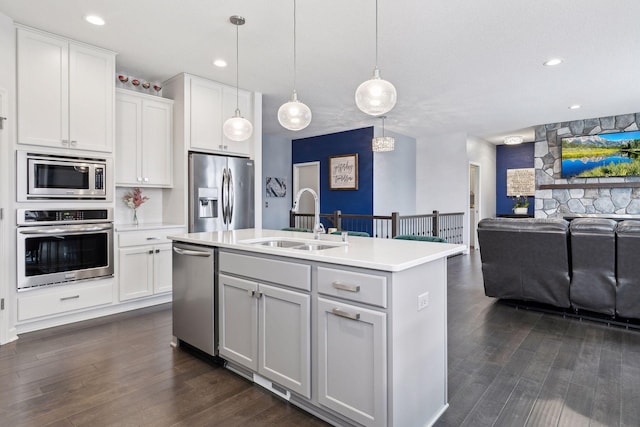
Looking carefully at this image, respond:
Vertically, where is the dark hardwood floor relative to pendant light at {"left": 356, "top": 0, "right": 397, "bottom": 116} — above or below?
below

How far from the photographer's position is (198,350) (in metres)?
2.78

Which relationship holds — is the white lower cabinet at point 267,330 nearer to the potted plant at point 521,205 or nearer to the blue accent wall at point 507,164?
the potted plant at point 521,205

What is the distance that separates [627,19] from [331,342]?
3.54 metres

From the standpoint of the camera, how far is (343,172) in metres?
7.70

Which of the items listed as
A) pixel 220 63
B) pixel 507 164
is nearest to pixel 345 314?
pixel 220 63

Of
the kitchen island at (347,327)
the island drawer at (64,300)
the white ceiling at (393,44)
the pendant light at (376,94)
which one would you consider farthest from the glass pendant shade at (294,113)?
the island drawer at (64,300)

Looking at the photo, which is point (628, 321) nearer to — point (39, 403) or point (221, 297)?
point (221, 297)

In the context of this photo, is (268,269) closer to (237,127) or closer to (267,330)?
(267,330)

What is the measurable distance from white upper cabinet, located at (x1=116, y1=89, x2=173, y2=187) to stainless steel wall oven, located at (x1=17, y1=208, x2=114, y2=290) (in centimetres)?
63

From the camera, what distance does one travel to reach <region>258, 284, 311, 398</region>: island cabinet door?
6.40ft

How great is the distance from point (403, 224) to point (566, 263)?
323 cm

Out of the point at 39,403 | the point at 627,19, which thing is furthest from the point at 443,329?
the point at 627,19

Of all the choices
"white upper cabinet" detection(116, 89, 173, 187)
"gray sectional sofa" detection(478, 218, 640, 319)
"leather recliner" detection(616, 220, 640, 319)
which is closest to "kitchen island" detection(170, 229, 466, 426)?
"gray sectional sofa" detection(478, 218, 640, 319)

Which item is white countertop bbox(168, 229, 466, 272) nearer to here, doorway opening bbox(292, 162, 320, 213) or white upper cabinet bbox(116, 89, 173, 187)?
white upper cabinet bbox(116, 89, 173, 187)
